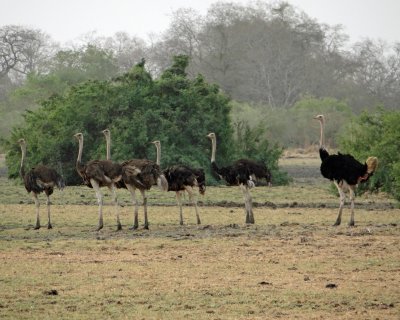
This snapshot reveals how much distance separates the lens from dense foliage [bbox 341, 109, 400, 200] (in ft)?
70.6

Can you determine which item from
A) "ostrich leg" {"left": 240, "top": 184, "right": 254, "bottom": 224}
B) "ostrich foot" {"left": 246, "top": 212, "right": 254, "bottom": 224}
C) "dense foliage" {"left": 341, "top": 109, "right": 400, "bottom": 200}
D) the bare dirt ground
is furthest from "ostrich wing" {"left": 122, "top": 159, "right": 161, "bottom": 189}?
"dense foliage" {"left": 341, "top": 109, "right": 400, "bottom": 200}

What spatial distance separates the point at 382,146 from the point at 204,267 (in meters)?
10.4

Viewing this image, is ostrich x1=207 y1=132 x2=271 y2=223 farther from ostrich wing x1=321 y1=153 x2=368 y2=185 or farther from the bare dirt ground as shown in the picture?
ostrich wing x1=321 y1=153 x2=368 y2=185

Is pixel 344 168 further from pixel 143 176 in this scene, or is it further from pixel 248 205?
pixel 143 176

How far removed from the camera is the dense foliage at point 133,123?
89.2ft

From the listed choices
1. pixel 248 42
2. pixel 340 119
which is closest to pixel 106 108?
pixel 340 119

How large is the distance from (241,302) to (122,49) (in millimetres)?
80788

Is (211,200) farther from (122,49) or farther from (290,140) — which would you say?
(122,49)

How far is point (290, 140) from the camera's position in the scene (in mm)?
52062

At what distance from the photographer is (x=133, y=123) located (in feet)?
89.2

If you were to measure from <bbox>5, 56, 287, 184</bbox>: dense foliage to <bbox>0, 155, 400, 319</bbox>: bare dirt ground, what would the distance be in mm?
7075

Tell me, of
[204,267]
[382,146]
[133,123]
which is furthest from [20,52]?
[204,267]

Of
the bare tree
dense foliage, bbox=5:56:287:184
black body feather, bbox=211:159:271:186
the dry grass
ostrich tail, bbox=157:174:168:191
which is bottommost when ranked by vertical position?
the dry grass

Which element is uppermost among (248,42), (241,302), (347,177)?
(248,42)
